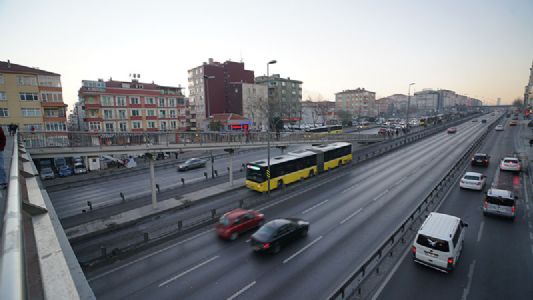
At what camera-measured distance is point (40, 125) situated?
3859 cm

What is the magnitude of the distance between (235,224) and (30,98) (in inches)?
1572

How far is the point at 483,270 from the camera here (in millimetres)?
11727

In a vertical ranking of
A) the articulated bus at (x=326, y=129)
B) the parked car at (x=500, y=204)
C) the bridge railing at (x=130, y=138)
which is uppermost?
the bridge railing at (x=130, y=138)

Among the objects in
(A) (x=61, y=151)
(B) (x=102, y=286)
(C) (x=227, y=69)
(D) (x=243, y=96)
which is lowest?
(B) (x=102, y=286)

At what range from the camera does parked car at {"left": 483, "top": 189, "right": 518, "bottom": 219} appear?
15.8 meters

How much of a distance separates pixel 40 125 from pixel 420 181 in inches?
1942

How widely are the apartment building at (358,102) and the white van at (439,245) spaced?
13443cm

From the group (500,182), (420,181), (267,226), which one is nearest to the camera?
(267,226)

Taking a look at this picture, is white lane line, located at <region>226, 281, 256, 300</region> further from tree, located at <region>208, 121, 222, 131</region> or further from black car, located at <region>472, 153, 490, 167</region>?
tree, located at <region>208, 121, 222, 131</region>

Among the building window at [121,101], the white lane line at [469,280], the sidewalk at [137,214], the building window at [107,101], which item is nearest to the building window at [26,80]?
the building window at [107,101]

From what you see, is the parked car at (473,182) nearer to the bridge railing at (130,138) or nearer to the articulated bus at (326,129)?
the bridge railing at (130,138)

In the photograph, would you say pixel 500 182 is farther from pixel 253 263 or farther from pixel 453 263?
pixel 253 263

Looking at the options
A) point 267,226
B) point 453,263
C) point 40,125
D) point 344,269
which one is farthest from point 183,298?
point 40,125

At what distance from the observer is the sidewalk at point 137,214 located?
17.9 meters
